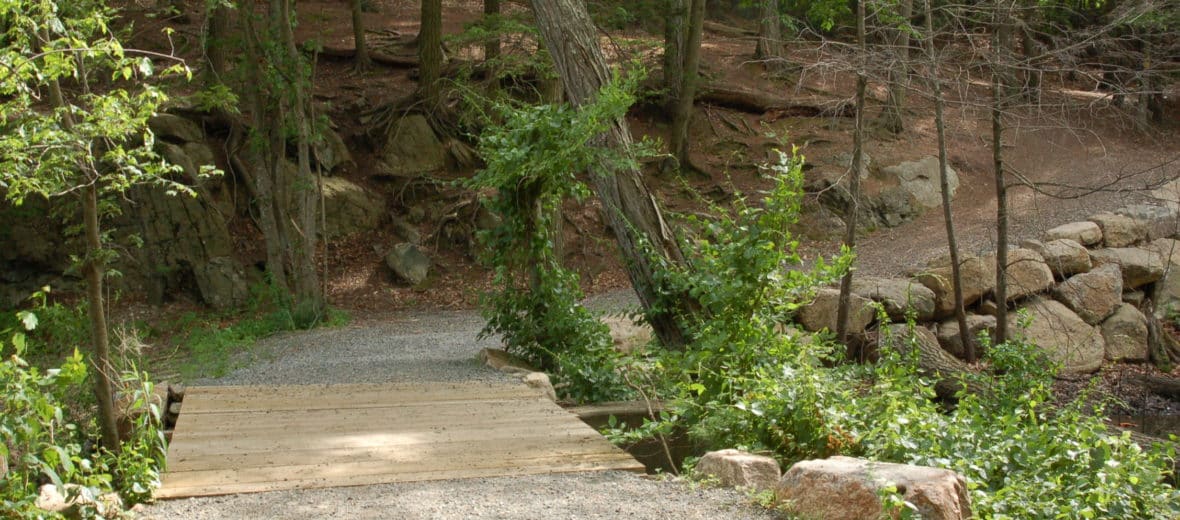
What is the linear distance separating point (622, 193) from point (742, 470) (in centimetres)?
423

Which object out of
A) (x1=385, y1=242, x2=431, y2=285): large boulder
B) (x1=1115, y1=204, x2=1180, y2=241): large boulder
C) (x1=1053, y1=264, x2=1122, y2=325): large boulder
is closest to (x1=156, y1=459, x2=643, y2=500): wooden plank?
(x1=1053, y1=264, x2=1122, y2=325): large boulder

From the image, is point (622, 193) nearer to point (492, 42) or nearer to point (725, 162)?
point (492, 42)

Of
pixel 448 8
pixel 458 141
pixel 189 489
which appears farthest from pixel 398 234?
pixel 189 489

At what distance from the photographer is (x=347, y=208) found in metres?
16.5

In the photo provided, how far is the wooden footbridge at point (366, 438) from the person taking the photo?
16.2 ft

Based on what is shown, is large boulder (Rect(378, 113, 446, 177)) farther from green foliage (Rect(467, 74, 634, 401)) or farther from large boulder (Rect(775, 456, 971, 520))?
large boulder (Rect(775, 456, 971, 520))

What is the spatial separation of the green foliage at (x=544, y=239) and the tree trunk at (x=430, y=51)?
8953 millimetres

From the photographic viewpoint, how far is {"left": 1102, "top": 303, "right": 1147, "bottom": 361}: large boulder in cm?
1250

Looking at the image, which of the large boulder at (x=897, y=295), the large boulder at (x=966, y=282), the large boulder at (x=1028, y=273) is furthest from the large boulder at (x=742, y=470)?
the large boulder at (x=1028, y=273)

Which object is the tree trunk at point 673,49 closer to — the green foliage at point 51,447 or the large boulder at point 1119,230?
the large boulder at point 1119,230

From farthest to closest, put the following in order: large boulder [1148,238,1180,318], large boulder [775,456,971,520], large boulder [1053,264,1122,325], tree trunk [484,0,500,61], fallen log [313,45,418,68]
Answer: fallen log [313,45,418,68]
tree trunk [484,0,500,61]
large boulder [1148,238,1180,318]
large boulder [1053,264,1122,325]
large boulder [775,456,971,520]

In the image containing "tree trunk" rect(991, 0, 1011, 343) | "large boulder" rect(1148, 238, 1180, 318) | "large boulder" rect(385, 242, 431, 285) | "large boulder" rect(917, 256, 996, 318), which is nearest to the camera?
"tree trunk" rect(991, 0, 1011, 343)

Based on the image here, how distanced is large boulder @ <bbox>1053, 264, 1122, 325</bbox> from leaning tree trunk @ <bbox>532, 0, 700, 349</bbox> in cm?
678

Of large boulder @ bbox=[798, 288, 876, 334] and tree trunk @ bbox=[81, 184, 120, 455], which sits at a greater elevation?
tree trunk @ bbox=[81, 184, 120, 455]
